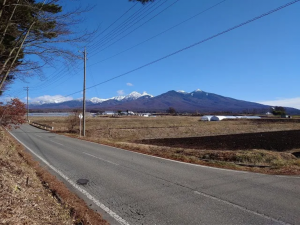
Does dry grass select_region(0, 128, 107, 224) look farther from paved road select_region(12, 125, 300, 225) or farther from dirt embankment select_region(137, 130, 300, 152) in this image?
dirt embankment select_region(137, 130, 300, 152)

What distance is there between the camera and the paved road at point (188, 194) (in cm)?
480

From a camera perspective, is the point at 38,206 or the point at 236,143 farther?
the point at 236,143

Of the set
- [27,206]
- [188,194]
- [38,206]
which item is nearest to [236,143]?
[188,194]

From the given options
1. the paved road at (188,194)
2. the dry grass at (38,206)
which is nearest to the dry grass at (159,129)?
the paved road at (188,194)

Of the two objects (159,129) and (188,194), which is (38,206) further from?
(159,129)

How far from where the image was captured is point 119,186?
706 cm

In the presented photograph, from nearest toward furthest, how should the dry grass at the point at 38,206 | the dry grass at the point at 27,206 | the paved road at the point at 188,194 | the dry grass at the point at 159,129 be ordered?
the dry grass at the point at 27,206 → the dry grass at the point at 38,206 → the paved road at the point at 188,194 → the dry grass at the point at 159,129

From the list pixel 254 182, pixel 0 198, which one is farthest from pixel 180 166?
pixel 0 198

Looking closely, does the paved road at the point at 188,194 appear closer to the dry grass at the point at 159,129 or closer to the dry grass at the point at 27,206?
the dry grass at the point at 27,206

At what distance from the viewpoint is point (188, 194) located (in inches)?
243

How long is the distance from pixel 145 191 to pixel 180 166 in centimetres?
379

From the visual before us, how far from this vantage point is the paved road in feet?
15.7

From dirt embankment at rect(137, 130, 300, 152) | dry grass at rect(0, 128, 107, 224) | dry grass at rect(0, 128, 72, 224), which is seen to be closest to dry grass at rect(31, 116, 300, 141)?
dirt embankment at rect(137, 130, 300, 152)

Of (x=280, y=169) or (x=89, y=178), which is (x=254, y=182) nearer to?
(x=280, y=169)
